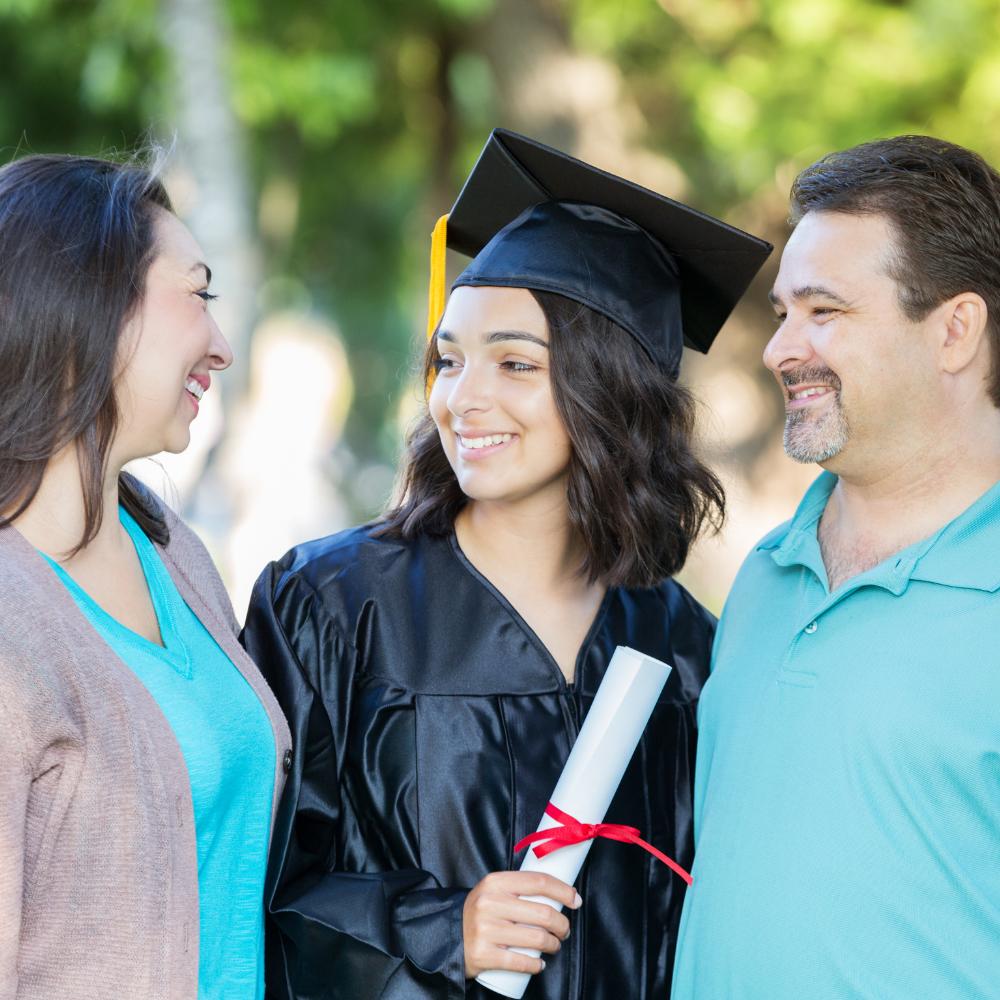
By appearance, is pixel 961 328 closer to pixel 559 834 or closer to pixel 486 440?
pixel 486 440

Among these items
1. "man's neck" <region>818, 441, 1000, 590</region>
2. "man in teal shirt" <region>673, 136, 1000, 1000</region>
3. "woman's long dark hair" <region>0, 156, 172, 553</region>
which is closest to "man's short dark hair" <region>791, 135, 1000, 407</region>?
"man in teal shirt" <region>673, 136, 1000, 1000</region>

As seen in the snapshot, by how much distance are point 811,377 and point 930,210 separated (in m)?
0.36

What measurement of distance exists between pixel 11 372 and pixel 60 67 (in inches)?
308

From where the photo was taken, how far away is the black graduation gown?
2264 mm

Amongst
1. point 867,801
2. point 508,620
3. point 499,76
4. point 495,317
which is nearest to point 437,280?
point 495,317

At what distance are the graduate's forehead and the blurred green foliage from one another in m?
4.33

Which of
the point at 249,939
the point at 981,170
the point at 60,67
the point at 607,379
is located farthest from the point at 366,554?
the point at 60,67

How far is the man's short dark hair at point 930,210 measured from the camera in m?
2.34

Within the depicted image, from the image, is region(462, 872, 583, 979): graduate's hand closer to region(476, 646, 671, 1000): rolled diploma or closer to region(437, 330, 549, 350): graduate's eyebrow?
region(476, 646, 671, 1000): rolled diploma

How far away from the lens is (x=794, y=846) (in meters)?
2.11

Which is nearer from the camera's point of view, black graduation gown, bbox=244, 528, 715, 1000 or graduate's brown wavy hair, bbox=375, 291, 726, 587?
black graduation gown, bbox=244, 528, 715, 1000

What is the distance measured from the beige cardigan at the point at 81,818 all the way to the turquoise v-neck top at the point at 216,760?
0.24ft

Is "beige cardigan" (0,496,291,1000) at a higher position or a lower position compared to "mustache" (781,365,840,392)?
lower

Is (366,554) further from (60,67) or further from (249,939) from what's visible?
(60,67)
